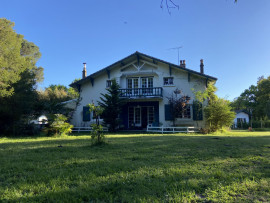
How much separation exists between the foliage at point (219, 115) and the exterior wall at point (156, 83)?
5.65 ft

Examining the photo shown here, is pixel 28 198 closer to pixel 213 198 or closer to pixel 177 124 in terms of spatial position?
pixel 213 198

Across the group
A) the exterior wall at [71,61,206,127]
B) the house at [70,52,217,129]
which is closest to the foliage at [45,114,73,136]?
the exterior wall at [71,61,206,127]

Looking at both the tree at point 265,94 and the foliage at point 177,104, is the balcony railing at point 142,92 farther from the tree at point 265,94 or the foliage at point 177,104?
Result: the tree at point 265,94

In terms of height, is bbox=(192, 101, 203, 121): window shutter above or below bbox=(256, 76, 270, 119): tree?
below

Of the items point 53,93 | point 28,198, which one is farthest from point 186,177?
point 53,93

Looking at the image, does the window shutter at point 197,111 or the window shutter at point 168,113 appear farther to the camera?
the window shutter at point 168,113

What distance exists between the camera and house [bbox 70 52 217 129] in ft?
52.0

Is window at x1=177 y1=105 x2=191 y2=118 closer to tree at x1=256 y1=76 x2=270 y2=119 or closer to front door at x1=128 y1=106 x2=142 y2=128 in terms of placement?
front door at x1=128 y1=106 x2=142 y2=128

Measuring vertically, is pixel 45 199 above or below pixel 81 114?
below

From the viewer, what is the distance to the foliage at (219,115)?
43.8 feet

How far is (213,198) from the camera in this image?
228 cm

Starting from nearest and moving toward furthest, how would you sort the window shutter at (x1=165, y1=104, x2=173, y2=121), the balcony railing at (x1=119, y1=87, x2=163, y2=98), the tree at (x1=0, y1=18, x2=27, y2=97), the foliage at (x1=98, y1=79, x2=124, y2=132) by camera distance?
the tree at (x1=0, y1=18, x2=27, y2=97) < the foliage at (x1=98, y1=79, x2=124, y2=132) < the window shutter at (x1=165, y1=104, x2=173, y2=121) < the balcony railing at (x1=119, y1=87, x2=163, y2=98)

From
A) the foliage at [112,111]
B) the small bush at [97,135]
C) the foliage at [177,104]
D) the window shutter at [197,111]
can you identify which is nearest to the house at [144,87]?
the window shutter at [197,111]

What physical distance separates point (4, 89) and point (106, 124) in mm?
7234
